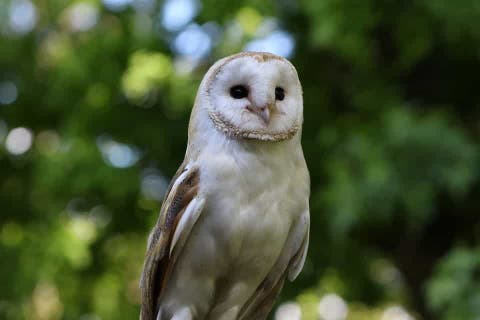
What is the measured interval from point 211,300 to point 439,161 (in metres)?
2.38

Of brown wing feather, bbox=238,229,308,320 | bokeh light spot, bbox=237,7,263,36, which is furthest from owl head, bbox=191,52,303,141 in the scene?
bokeh light spot, bbox=237,7,263,36

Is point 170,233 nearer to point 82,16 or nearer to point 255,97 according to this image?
point 255,97

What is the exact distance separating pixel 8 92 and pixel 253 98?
4.02m

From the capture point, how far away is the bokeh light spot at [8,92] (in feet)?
17.7

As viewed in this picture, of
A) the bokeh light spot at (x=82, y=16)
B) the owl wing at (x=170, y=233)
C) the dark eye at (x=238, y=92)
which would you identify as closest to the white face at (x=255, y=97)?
the dark eye at (x=238, y=92)

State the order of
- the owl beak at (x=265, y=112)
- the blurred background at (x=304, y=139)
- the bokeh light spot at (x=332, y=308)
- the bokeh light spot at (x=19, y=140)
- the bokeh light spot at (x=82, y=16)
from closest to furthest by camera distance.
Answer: the owl beak at (x=265, y=112), the blurred background at (x=304, y=139), the bokeh light spot at (x=82, y=16), the bokeh light spot at (x=332, y=308), the bokeh light spot at (x=19, y=140)

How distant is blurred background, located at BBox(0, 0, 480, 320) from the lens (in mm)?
3971

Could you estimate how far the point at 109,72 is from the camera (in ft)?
15.9

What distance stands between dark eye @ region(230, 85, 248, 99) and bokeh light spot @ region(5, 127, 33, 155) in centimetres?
404

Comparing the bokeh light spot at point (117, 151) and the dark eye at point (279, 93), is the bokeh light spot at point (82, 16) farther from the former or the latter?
the dark eye at point (279, 93)

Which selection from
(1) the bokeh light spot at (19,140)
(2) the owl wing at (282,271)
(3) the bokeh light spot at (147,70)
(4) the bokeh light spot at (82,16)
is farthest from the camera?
(1) the bokeh light spot at (19,140)

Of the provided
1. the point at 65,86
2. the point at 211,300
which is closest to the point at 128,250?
the point at 65,86

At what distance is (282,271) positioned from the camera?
1871mm

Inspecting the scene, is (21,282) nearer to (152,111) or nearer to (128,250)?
(128,250)
